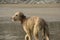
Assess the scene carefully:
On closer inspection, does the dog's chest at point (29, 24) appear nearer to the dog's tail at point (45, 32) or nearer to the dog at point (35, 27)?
the dog at point (35, 27)

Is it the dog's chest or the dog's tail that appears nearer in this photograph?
the dog's tail

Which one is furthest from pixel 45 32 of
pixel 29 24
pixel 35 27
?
pixel 29 24

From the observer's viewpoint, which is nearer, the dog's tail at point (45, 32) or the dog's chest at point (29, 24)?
the dog's tail at point (45, 32)

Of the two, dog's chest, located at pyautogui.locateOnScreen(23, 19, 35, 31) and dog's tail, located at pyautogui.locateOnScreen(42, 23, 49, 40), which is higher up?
dog's chest, located at pyautogui.locateOnScreen(23, 19, 35, 31)

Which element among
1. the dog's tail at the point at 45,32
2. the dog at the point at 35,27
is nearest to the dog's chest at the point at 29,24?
the dog at the point at 35,27

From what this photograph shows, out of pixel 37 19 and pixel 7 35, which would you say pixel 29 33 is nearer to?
pixel 37 19

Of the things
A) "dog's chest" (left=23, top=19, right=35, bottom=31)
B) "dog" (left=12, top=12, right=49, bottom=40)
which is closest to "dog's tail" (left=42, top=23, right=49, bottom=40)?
"dog" (left=12, top=12, right=49, bottom=40)

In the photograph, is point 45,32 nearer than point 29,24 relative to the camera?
Yes

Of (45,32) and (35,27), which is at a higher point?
(35,27)

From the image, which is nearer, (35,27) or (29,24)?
(35,27)

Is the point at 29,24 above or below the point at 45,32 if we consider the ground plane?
above

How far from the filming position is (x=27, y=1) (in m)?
36.7

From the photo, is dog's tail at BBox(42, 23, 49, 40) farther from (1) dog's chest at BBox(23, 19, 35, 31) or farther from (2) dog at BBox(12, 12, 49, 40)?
(1) dog's chest at BBox(23, 19, 35, 31)

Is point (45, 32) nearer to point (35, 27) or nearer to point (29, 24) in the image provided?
→ point (35, 27)
